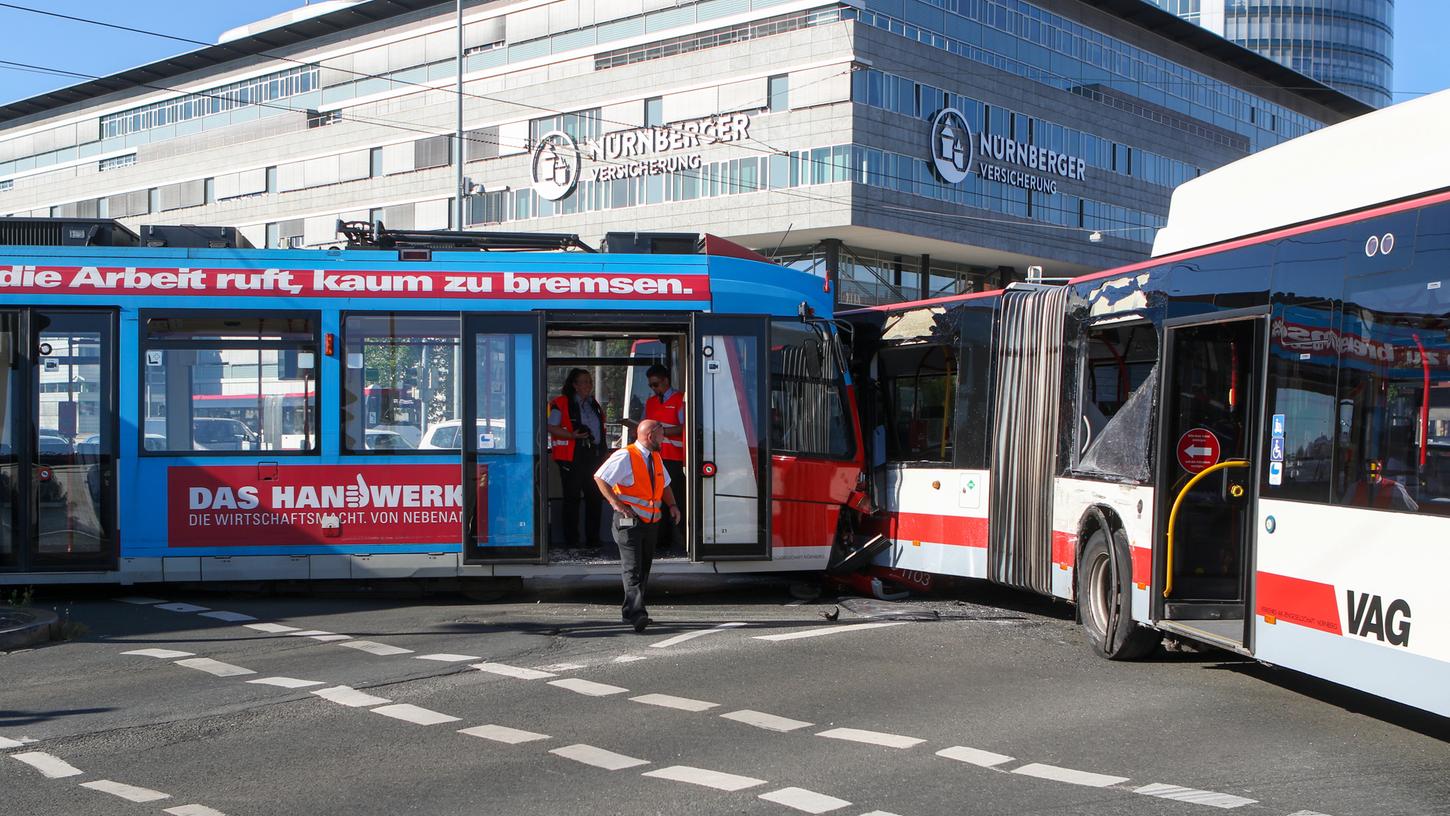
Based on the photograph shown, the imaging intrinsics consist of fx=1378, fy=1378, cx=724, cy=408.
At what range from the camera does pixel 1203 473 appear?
9.17 metres

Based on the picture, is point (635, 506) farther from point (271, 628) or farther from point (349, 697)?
point (349, 697)

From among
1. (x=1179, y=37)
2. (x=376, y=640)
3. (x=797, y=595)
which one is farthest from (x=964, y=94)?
(x=376, y=640)

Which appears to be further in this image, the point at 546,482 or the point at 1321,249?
the point at 546,482

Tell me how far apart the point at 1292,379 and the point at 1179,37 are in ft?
198

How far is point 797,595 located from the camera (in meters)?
13.3

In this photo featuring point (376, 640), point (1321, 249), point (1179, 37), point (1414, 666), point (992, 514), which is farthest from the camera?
point (1179, 37)

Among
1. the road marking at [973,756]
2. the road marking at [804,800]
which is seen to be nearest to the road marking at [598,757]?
the road marking at [804,800]

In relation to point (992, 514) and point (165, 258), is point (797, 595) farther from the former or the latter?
point (165, 258)

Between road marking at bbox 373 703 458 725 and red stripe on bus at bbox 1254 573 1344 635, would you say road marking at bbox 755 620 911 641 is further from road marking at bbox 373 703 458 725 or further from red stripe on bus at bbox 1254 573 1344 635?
red stripe on bus at bbox 1254 573 1344 635

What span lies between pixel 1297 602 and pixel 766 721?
313 centimetres

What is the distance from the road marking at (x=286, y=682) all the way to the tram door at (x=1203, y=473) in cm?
566

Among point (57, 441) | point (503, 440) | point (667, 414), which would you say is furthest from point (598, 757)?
point (57, 441)

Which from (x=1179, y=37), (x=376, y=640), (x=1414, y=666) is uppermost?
(x=1179, y=37)

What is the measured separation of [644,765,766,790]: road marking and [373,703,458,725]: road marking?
169 cm
